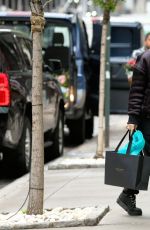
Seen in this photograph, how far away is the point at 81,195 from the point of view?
9.59m

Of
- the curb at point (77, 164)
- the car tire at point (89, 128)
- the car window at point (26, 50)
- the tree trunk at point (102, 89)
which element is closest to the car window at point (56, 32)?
the car tire at point (89, 128)

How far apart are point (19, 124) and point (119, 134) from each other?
25.4 ft

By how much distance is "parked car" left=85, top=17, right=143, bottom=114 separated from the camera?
59.3ft

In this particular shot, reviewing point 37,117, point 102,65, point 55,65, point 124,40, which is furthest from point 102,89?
point 124,40

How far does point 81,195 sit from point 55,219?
1.90 m

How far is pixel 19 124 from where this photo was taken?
11352 millimetres

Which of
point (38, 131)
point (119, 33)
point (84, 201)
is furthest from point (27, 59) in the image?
point (119, 33)

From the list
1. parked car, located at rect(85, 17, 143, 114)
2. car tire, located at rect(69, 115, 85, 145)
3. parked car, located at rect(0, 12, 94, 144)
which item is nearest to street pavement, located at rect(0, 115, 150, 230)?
parked car, located at rect(0, 12, 94, 144)

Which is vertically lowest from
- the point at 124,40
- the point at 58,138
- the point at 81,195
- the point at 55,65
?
the point at 58,138

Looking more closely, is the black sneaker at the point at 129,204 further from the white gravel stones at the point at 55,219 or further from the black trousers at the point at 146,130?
the black trousers at the point at 146,130

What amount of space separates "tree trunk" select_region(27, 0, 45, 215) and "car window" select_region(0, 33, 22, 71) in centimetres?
331

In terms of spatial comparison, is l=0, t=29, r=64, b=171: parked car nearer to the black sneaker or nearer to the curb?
the curb

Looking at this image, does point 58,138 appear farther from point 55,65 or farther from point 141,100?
point 141,100

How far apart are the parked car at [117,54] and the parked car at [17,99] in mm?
4640
